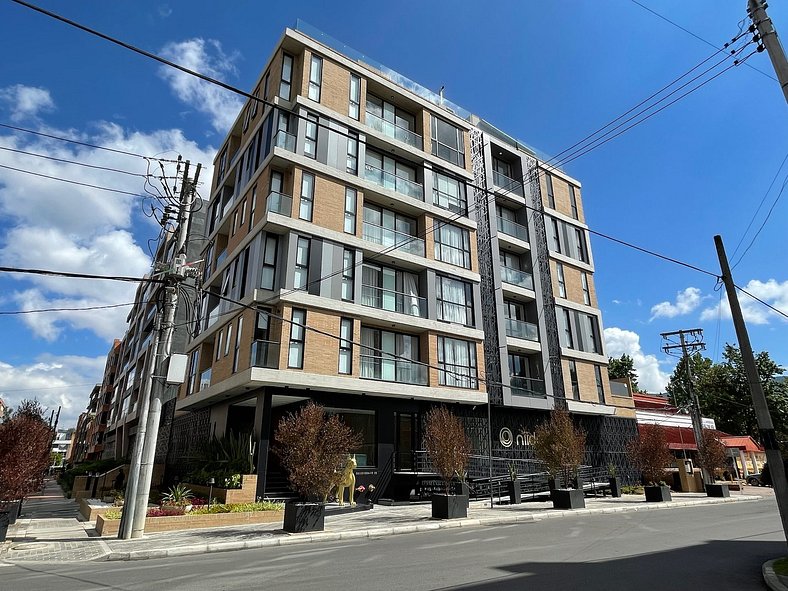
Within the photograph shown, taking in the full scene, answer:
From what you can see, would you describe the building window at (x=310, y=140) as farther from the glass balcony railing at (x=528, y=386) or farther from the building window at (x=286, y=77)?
the glass balcony railing at (x=528, y=386)

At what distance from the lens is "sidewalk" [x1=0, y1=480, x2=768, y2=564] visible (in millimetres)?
10633

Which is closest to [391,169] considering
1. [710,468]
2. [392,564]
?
[392,564]

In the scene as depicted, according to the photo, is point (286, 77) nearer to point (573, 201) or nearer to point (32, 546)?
point (32, 546)

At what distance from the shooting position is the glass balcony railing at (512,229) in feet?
99.1

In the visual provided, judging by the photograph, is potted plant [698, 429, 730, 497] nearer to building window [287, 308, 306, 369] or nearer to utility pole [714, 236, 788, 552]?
utility pole [714, 236, 788, 552]

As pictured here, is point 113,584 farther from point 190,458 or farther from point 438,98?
point 438,98

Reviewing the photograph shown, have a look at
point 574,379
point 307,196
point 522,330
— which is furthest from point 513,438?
point 307,196

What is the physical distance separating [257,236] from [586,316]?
22.6m

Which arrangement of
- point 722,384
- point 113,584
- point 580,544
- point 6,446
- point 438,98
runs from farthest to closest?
1. point 722,384
2. point 438,98
3. point 6,446
4. point 580,544
5. point 113,584

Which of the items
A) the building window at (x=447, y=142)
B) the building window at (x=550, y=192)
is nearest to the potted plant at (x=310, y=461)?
the building window at (x=447, y=142)

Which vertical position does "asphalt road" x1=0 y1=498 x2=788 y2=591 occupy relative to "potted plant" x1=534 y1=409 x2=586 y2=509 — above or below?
below

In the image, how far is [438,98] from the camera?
30.0 metres

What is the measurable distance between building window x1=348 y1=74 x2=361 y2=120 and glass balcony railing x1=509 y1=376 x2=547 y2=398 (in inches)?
646

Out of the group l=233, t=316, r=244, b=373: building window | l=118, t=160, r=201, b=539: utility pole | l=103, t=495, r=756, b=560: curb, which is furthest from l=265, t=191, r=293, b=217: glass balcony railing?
l=103, t=495, r=756, b=560: curb
